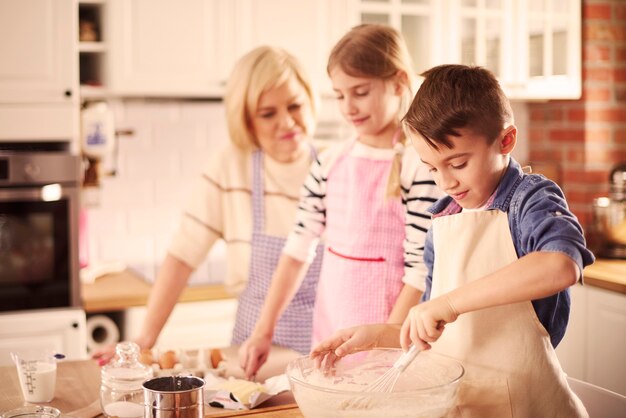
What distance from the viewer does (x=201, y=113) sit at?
12.0ft

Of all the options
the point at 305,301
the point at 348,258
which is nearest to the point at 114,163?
the point at 305,301

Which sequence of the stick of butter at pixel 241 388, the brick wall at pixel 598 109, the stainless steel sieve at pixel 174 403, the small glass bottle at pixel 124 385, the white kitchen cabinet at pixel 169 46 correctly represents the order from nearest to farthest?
the stainless steel sieve at pixel 174 403 < the small glass bottle at pixel 124 385 < the stick of butter at pixel 241 388 < the white kitchen cabinet at pixel 169 46 < the brick wall at pixel 598 109

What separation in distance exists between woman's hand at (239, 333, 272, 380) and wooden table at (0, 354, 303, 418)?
0.58ft

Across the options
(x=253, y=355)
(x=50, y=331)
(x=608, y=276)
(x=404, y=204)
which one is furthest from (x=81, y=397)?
(x=608, y=276)

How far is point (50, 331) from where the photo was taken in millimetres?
3018

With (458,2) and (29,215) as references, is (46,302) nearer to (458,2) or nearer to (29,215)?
(29,215)

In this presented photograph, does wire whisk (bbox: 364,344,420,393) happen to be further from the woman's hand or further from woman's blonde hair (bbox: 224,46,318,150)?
woman's blonde hair (bbox: 224,46,318,150)

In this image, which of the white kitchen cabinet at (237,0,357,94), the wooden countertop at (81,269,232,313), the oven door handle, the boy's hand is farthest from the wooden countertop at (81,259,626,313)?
the boy's hand

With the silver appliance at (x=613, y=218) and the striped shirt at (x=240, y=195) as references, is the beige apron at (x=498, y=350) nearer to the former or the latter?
the striped shirt at (x=240, y=195)

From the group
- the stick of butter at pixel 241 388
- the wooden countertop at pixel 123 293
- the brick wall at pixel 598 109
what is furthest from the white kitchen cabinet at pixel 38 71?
the brick wall at pixel 598 109

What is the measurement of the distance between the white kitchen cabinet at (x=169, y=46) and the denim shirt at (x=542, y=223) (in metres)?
2.00

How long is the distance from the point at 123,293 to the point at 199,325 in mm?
314

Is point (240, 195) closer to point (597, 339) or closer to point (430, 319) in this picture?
point (430, 319)

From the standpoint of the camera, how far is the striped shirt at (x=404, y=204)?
1694mm
